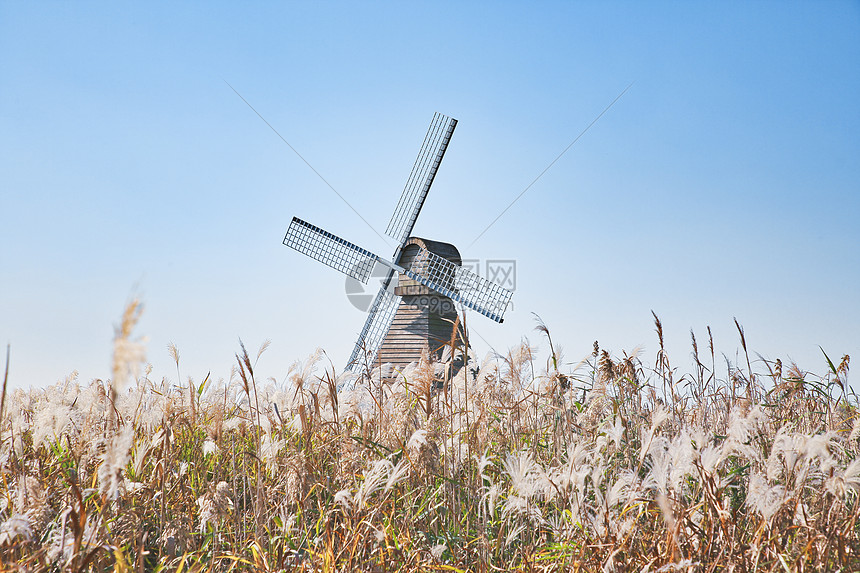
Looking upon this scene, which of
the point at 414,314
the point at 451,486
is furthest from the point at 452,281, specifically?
the point at 451,486

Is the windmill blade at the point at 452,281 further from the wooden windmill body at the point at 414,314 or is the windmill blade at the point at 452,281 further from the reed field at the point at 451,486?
the reed field at the point at 451,486

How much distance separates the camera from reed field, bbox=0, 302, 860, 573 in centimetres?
242

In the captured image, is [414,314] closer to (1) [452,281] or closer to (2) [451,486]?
(1) [452,281]

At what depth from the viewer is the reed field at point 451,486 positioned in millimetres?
2422

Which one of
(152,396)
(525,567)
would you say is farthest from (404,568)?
(152,396)

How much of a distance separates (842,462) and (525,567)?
2.33m

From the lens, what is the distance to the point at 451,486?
125 inches

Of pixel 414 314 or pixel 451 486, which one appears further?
pixel 414 314

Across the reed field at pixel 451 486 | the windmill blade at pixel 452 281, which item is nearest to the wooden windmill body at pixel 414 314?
the windmill blade at pixel 452 281

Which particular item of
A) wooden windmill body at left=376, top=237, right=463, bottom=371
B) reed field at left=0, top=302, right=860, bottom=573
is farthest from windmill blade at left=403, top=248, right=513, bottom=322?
reed field at left=0, top=302, right=860, bottom=573

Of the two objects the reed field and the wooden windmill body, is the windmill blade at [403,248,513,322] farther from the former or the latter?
the reed field

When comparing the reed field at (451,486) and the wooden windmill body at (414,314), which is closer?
the reed field at (451,486)

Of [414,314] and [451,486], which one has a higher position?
[414,314]

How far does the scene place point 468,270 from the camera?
1895 centimetres
